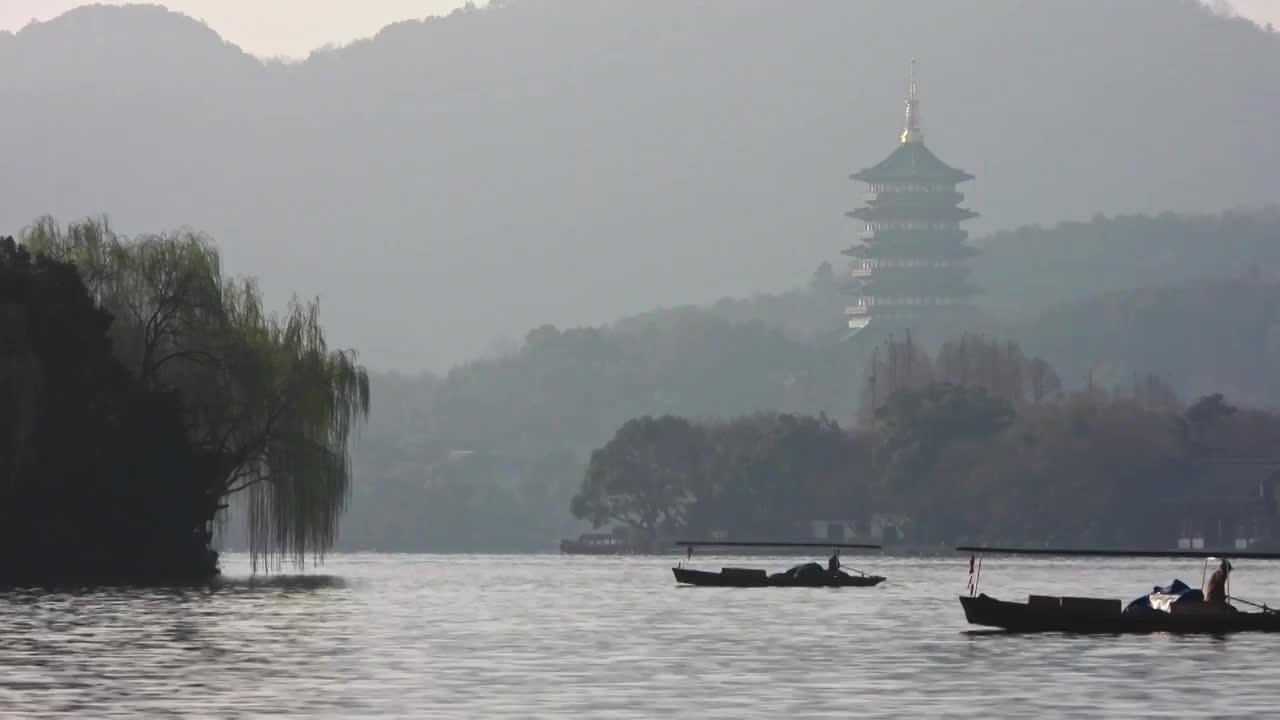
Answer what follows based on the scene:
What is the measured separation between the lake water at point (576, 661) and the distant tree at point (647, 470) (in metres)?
112

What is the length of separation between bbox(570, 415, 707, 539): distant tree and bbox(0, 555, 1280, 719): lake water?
112 m

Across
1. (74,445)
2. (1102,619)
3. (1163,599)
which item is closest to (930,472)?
(74,445)

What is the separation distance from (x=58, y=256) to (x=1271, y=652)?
144 ft

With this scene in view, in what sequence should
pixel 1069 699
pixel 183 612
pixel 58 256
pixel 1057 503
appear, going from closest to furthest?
pixel 1069 699, pixel 183 612, pixel 58 256, pixel 1057 503

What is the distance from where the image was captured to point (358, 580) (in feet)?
340

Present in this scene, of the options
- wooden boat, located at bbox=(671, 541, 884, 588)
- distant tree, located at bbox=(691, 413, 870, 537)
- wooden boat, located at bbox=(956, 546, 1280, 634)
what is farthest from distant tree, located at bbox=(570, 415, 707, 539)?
wooden boat, located at bbox=(956, 546, 1280, 634)

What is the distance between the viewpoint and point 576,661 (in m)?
50.2

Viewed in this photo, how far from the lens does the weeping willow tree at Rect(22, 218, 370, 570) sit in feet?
271

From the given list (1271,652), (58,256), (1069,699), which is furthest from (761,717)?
(58,256)

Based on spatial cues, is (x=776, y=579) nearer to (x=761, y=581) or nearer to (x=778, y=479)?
(x=761, y=581)

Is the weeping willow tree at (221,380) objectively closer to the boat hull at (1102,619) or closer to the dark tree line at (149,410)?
the dark tree line at (149,410)

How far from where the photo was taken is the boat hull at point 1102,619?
191 feet

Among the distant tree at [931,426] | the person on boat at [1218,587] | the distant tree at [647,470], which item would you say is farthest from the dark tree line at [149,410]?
the distant tree at [647,470]

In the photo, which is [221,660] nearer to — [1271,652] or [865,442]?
[1271,652]
